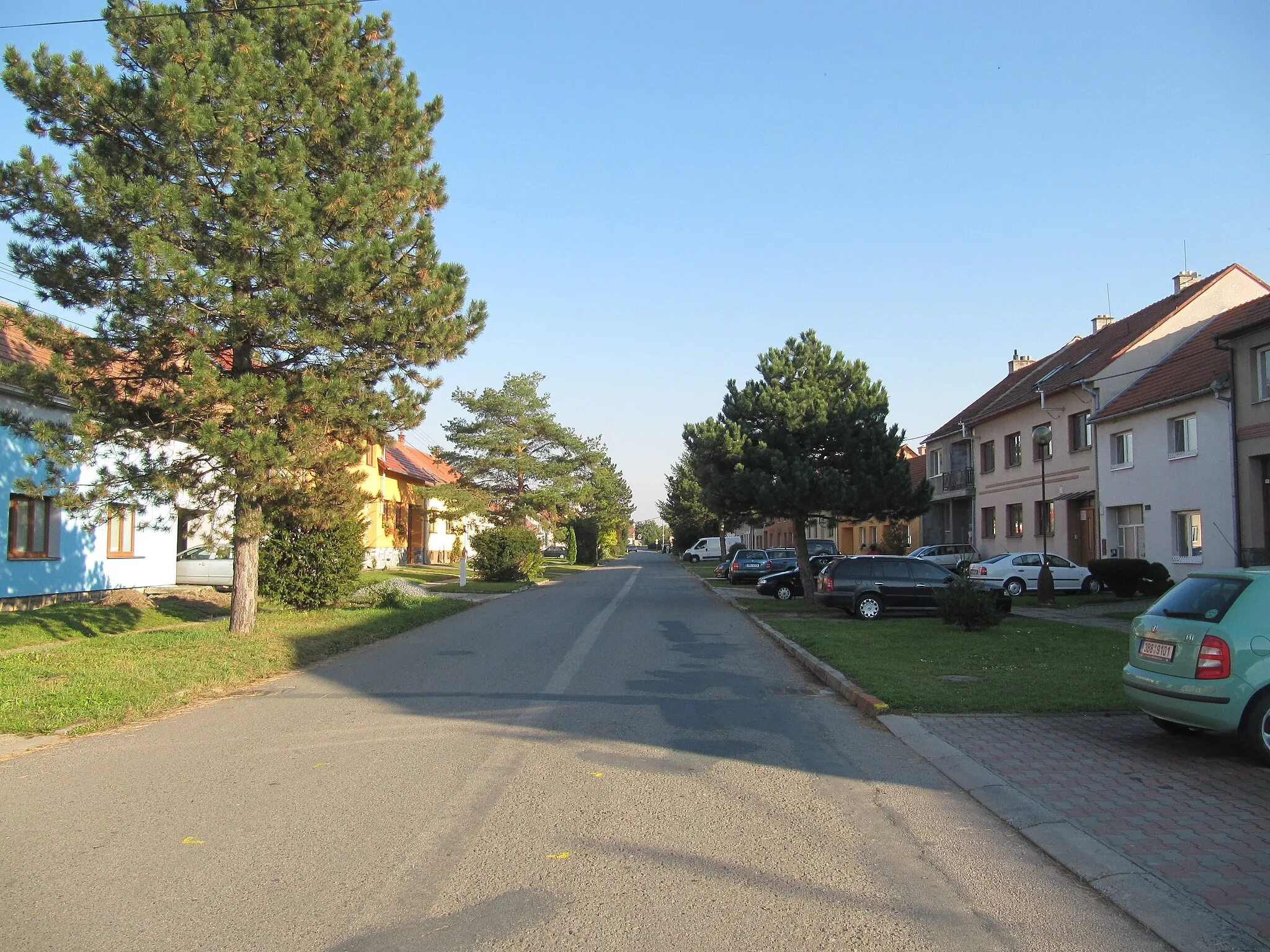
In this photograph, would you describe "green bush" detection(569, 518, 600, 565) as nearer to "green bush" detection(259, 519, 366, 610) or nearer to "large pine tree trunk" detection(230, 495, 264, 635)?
"green bush" detection(259, 519, 366, 610)

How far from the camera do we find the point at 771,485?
23.1 meters

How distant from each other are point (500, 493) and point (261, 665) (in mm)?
35614

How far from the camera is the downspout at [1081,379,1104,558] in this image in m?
29.4

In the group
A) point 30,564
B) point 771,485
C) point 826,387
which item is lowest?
point 30,564

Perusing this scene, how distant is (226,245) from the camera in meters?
12.7

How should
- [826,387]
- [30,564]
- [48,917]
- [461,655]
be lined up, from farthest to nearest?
[826,387] < [30,564] < [461,655] < [48,917]

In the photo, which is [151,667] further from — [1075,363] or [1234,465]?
[1075,363]

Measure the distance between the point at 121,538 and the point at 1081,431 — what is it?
29.7m

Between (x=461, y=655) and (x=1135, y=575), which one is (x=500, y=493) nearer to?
(x=1135, y=575)

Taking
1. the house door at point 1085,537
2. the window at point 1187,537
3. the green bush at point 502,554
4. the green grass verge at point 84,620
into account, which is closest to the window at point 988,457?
the house door at point 1085,537

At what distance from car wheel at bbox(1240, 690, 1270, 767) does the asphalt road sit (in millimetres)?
2324

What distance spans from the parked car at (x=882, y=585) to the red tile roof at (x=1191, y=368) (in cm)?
911

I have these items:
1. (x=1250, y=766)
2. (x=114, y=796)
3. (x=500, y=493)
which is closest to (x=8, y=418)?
(x=114, y=796)

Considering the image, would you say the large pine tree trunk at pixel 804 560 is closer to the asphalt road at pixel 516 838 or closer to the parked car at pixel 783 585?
the parked car at pixel 783 585
